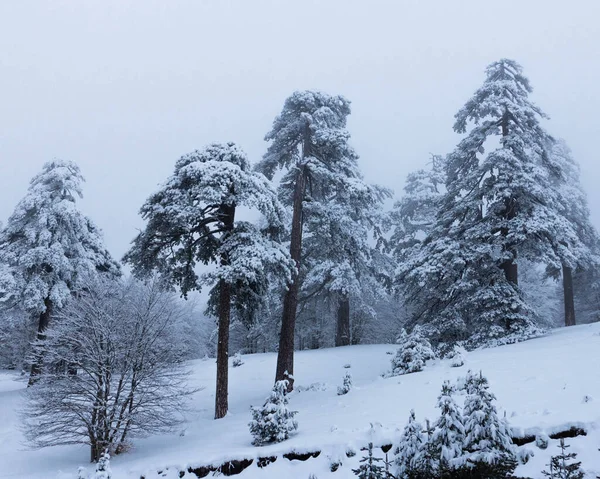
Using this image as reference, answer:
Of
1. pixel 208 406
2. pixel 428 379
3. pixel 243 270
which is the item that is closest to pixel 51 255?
pixel 208 406

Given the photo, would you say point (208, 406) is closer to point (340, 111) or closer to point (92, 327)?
point (92, 327)

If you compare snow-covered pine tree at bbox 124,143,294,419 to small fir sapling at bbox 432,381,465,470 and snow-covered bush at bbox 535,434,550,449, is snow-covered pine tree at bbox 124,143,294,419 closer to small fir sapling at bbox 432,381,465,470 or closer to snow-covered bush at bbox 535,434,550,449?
small fir sapling at bbox 432,381,465,470

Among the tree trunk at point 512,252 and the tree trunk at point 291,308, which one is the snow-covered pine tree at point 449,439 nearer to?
the tree trunk at point 291,308

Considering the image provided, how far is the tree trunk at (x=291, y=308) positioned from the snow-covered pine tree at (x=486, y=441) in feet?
31.5

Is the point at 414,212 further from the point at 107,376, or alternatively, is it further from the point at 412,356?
the point at 107,376

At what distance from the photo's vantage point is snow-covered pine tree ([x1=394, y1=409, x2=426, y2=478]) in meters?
5.86

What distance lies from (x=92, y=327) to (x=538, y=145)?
17.0m

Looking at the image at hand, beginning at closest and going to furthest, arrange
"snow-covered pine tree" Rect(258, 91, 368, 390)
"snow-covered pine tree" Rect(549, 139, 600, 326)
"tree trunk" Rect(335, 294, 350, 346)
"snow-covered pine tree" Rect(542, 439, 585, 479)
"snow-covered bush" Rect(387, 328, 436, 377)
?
"snow-covered pine tree" Rect(542, 439, 585, 479) < "snow-covered bush" Rect(387, 328, 436, 377) < "snow-covered pine tree" Rect(258, 91, 368, 390) < "snow-covered pine tree" Rect(549, 139, 600, 326) < "tree trunk" Rect(335, 294, 350, 346)

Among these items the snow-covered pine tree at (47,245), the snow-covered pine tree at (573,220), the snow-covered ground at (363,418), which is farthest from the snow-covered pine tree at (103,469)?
the snow-covered pine tree at (573,220)

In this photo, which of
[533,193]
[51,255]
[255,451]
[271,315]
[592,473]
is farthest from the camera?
[271,315]

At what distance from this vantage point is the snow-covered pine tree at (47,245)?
20.1 meters

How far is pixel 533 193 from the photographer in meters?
16.0

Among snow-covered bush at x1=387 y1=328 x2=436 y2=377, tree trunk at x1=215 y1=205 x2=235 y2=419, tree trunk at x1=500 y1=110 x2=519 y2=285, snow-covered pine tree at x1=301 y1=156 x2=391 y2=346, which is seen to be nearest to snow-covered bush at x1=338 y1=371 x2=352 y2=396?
snow-covered bush at x1=387 y1=328 x2=436 y2=377

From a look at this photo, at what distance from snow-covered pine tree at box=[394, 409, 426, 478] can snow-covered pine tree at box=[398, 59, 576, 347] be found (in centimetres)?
1090
